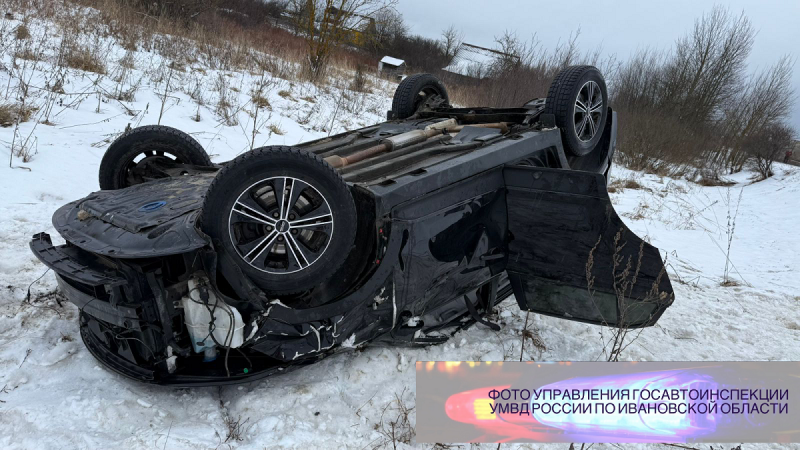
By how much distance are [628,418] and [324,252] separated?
→ 1482 millimetres

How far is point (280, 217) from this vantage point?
226 centimetres

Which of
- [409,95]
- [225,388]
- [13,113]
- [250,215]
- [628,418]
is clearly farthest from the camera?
[13,113]

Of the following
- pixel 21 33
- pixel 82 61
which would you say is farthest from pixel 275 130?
pixel 21 33

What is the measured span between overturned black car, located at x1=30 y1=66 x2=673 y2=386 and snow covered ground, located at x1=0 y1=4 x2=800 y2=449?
0.53ft

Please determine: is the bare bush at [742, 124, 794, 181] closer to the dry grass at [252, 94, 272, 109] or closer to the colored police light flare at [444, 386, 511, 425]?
the dry grass at [252, 94, 272, 109]

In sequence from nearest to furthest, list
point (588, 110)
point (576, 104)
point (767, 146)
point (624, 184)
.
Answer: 1. point (576, 104)
2. point (588, 110)
3. point (624, 184)
4. point (767, 146)

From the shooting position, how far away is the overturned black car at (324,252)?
2.24 metres

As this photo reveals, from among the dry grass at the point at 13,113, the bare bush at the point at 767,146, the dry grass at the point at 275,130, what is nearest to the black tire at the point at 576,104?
the dry grass at the point at 275,130

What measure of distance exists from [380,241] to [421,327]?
72 centimetres

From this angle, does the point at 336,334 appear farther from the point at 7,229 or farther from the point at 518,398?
the point at 7,229

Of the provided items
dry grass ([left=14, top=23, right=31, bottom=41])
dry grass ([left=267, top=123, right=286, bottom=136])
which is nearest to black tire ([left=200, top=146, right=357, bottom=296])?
dry grass ([left=267, top=123, right=286, bottom=136])

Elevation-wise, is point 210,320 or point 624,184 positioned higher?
point 624,184

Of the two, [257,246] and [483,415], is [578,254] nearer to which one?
[483,415]

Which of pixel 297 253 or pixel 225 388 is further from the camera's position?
pixel 225 388
